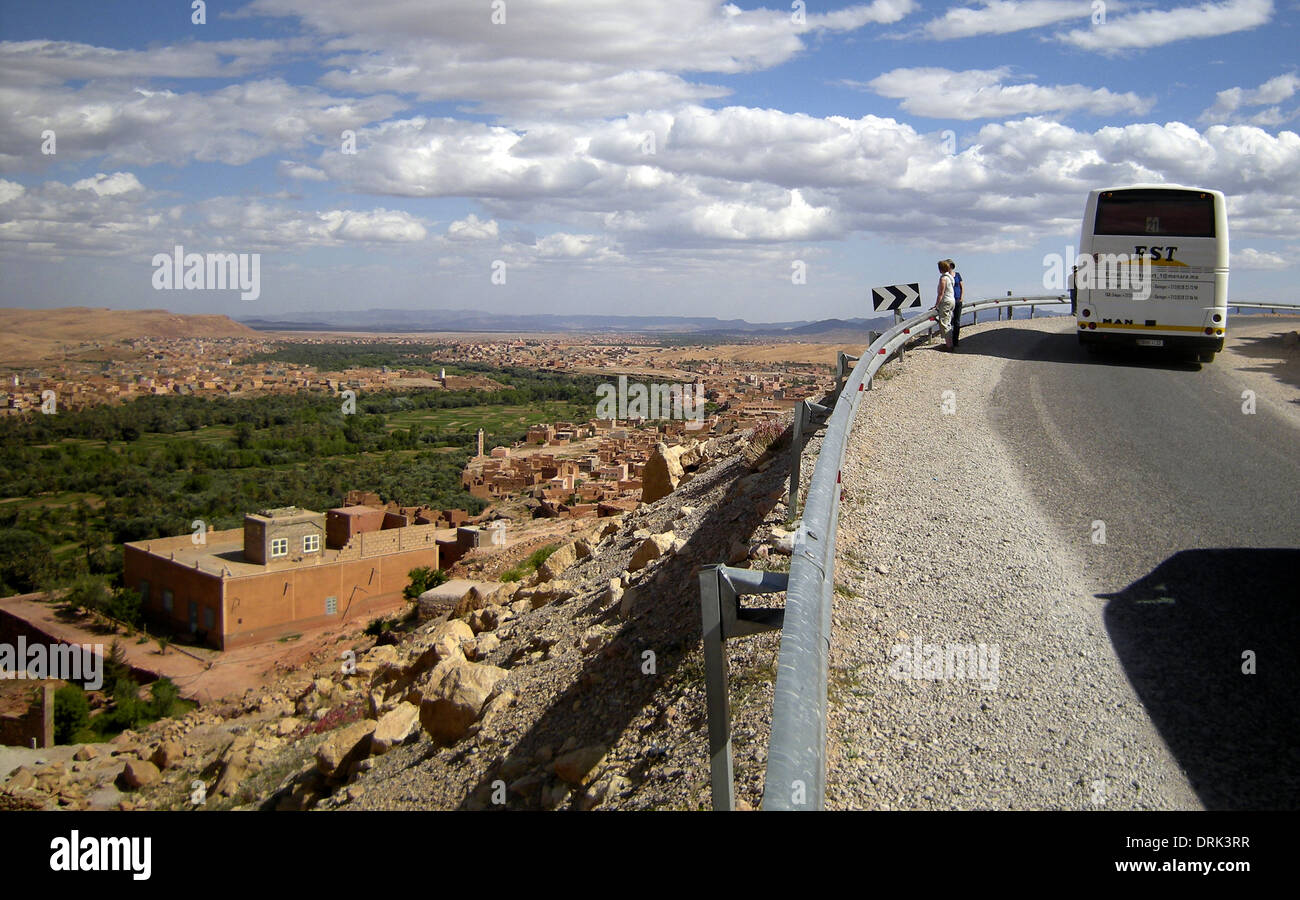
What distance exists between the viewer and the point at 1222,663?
14.2ft

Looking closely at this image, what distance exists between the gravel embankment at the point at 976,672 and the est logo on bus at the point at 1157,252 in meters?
9.95

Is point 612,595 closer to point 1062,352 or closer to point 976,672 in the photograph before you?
point 976,672

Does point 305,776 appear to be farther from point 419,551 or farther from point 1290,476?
point 419,551

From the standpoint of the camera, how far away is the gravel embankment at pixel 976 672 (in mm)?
3291

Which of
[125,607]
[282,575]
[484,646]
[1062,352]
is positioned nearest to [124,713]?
[282,575]

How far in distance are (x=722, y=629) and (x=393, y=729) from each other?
189 inches

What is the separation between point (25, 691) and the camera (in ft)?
77.0

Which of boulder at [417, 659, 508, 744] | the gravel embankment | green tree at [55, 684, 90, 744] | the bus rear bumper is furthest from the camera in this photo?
green tree at [55, 684, 90, 744]

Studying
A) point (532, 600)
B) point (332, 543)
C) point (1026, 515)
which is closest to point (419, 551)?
point (332, 543)

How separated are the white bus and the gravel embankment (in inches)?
391

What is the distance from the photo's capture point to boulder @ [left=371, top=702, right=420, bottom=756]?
6711 millimetres
